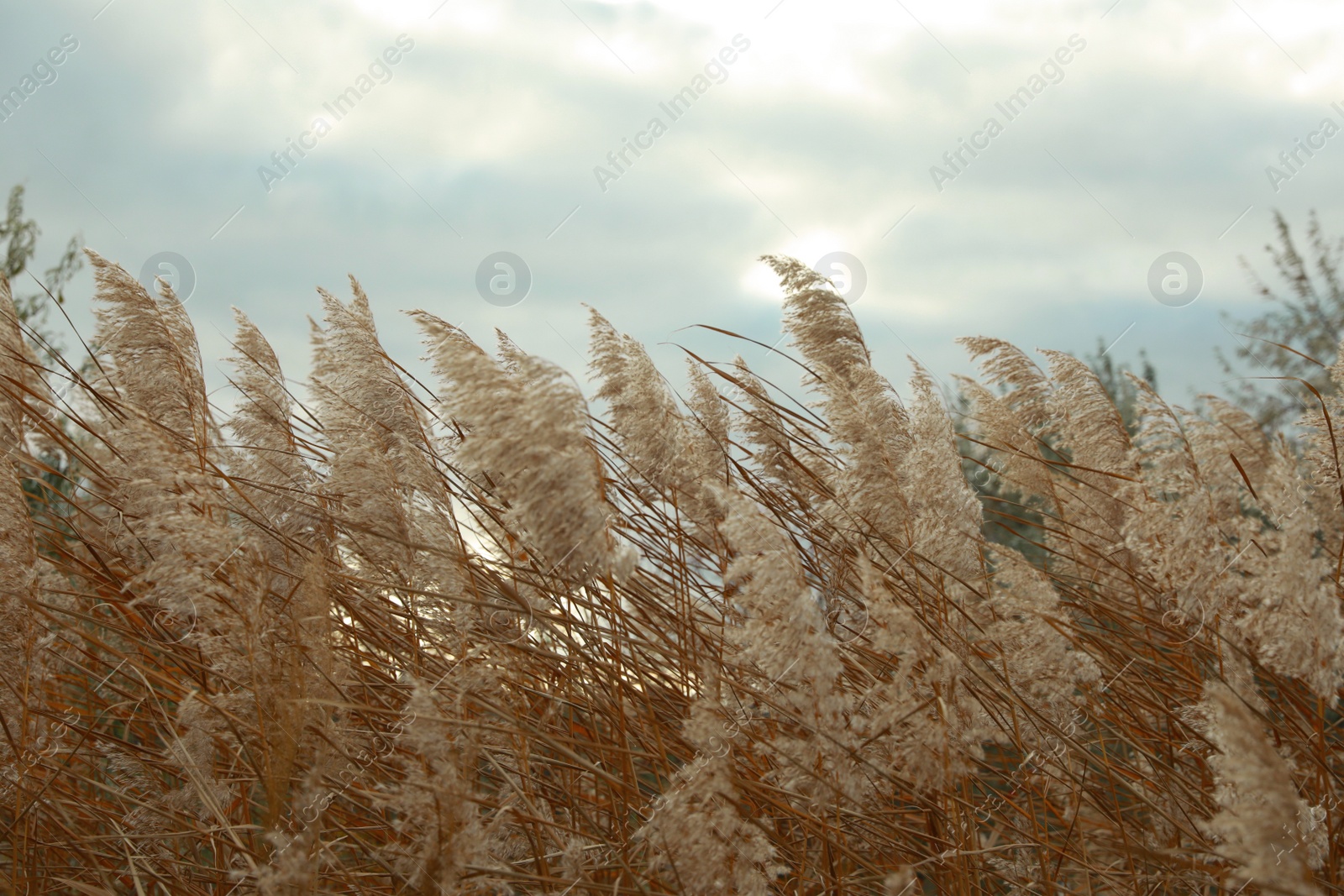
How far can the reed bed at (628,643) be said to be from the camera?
5.97ft

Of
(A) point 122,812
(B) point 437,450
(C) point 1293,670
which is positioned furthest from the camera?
(B) point 437,450

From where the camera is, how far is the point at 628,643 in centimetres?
241

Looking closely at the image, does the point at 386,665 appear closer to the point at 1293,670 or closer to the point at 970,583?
the point at 970,583

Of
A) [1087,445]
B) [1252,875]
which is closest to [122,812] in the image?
[1252,875]

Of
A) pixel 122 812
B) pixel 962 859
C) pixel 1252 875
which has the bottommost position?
pixel 122 812

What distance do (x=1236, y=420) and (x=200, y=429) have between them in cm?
284

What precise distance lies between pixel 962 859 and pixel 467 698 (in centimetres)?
106

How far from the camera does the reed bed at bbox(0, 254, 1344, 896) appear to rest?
182 centimetres

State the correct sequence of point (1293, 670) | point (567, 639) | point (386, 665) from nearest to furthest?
point (1293, 670) → point (567, 639) → point (386, 665)

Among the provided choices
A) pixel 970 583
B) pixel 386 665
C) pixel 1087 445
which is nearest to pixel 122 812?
pixel 386 665

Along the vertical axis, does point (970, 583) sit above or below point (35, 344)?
above

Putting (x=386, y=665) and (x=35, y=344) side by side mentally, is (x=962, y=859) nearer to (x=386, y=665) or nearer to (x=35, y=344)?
(x=386, y=665)

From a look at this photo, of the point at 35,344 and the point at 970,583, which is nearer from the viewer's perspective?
the point at 970,583

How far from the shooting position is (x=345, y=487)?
8.29 feet
